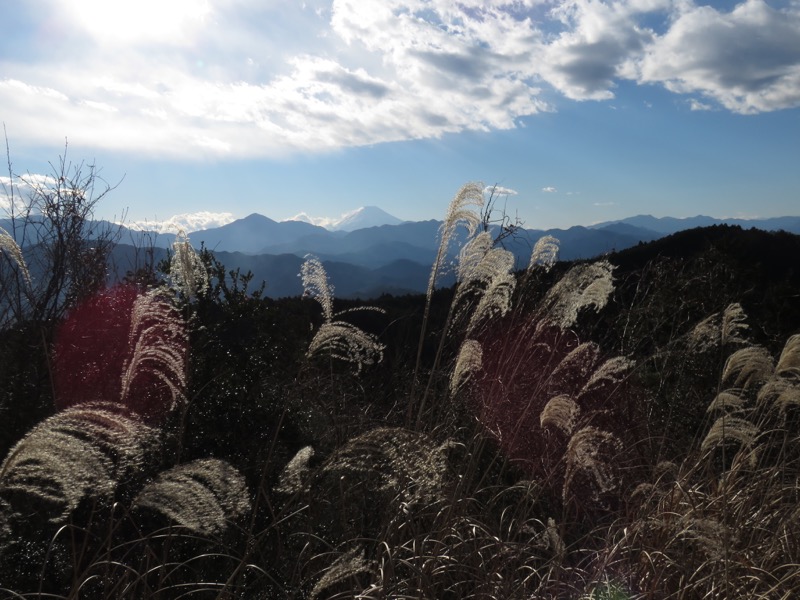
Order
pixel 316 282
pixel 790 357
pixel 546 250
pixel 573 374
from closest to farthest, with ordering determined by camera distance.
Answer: pixel 790 357, pixel 316 282, pixel 546 250, pixel 573 374

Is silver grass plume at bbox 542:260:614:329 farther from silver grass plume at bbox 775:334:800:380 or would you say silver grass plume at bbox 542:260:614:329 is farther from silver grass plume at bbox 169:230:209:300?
silver grass plume at bbox 169:230:209:300

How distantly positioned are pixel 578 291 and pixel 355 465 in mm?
1345

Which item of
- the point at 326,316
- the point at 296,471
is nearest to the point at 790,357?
the point at 326,316

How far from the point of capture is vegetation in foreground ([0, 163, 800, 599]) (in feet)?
6.82

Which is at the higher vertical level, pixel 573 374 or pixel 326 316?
pixel 326 316

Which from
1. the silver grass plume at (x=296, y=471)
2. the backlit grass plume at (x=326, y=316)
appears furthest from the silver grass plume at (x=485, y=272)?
the silver grass plume at (x=296, y=471)

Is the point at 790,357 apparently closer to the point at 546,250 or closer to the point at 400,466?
the point at 546,250

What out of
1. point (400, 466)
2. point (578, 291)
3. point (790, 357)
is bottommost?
point (400, 466)

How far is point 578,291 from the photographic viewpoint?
124 inches

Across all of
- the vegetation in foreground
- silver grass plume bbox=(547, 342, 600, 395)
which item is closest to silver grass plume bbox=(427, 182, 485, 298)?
the vegetation in foreground

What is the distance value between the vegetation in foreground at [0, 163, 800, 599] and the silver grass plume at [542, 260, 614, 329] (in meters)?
0.01

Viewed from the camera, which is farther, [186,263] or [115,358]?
[115,358]

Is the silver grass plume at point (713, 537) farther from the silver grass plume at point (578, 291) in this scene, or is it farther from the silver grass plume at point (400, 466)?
the silver grass plume at point (578, 291)

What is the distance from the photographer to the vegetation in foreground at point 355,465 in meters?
2.08
